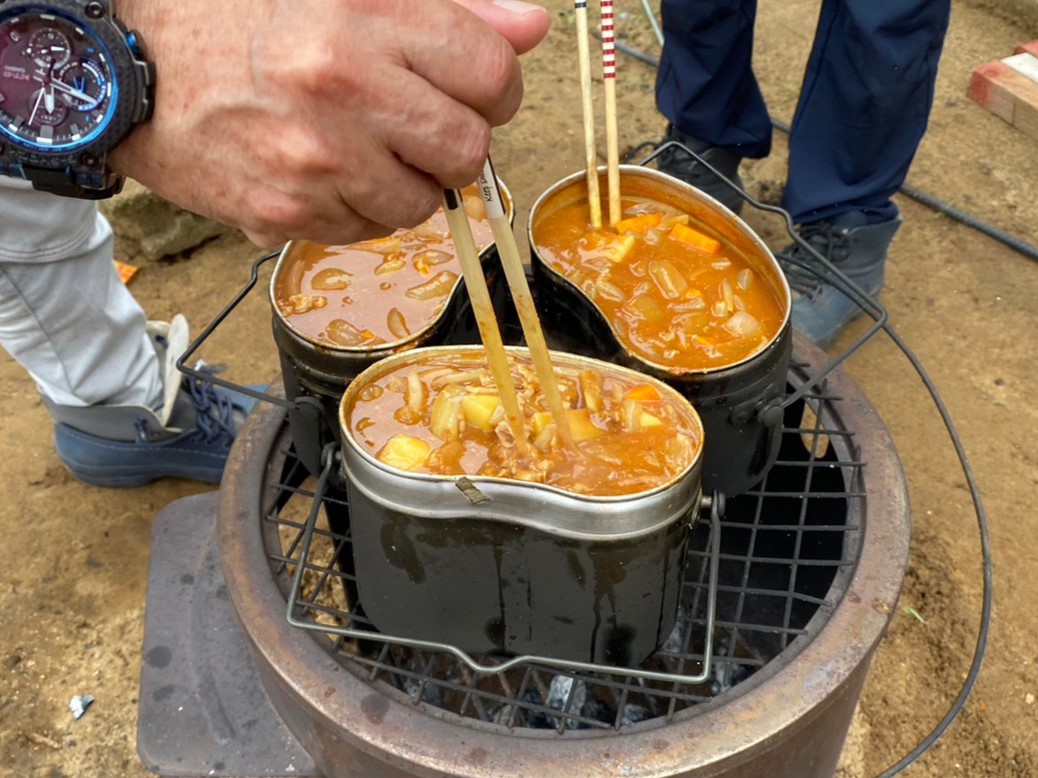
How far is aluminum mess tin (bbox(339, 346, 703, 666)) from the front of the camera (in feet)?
4.52

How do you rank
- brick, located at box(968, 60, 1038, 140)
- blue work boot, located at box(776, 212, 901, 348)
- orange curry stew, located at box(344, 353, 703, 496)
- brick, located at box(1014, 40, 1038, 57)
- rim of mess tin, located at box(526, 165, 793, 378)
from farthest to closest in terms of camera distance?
brick, located at box(1014, 40, 1038, 57) < brick, located at box(968, 60, 1038, 140) < blue work boot, located at box(776, 212, 901, 348) < rim of mess tin, located at box(526, 165, 793, 378) < orange curry stew, located at box(344, 353, 703, 496)

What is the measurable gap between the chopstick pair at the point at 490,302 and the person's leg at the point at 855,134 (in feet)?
4.98

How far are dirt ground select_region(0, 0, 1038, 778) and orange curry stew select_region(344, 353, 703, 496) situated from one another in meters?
1.40

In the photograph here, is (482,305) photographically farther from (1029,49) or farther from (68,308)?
(1029,49)

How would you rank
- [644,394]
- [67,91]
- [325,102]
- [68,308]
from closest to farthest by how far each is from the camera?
[325,102] < [67,91] < [644,394] < [68,308]

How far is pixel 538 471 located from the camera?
1.46 meters

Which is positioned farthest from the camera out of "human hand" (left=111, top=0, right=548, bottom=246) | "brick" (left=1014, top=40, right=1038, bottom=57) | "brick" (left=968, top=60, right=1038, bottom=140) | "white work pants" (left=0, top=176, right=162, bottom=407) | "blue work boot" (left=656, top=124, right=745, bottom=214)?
"brick" (left=1014, top=40, right=1038, bottom=57)

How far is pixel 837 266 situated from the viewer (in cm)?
338

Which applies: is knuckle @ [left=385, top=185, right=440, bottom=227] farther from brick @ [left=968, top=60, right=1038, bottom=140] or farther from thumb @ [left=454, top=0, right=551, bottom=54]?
brick @ [left=968, top=60, right=1038, bottom=140]

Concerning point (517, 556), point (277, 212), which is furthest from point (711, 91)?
point (277, 212)

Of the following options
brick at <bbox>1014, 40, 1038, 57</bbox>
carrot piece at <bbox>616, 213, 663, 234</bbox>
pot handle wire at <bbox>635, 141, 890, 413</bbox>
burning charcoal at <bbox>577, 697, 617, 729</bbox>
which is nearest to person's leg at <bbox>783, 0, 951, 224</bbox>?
pot handle wire at <bbox>635, 141, 890, 413</bbox>

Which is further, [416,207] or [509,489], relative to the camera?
[509,489]

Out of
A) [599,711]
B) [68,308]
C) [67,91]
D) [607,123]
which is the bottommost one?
[599,711]

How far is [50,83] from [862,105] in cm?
251
